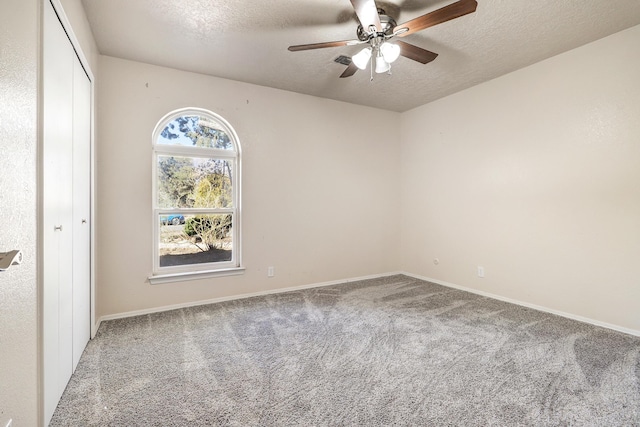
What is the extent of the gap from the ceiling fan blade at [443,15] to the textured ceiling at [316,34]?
341 millimetres

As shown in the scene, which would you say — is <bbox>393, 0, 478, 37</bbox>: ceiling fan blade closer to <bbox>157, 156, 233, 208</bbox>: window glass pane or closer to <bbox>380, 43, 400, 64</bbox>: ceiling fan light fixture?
<bbox>380, 43, 400, 64</bbox>: ceiling fan light fixture

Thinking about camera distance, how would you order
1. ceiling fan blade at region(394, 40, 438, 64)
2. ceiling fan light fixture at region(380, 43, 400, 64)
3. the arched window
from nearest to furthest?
ceiling fan light fixture at region(380, 43, 400, 64) < ceiling fan blade at region(394, 40, 438, 64) < the arched window

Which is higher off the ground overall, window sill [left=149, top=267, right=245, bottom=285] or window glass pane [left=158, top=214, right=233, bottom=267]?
window glass pane [left=158, top=214, right=233, bottom=267]

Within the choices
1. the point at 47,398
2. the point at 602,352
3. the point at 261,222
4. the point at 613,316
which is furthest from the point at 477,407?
the point at 261,222

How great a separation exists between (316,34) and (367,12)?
2.73 ft

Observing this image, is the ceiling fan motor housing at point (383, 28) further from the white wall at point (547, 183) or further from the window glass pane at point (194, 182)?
the window glass pane at point (194, 182)

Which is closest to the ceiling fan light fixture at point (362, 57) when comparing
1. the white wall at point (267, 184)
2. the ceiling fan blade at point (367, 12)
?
the ceiling fan blade at point (367, 12)

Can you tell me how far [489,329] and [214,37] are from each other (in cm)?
364

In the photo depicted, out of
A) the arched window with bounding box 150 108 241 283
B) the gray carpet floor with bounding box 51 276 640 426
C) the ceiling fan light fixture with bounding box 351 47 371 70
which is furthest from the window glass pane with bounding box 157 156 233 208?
the ceiling fan light fixture with bounding box 351 47 371 70

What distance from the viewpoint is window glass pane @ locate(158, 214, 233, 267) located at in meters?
3.43

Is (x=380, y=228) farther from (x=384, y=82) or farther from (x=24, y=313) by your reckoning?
(x=24, y=313)

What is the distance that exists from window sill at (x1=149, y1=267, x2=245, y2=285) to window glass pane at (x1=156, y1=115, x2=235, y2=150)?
147 centimetres

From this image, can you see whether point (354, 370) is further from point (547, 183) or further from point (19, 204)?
point (547, 183)

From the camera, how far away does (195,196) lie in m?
3.57
